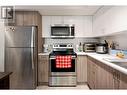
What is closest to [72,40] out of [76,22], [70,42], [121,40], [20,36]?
[70,42]

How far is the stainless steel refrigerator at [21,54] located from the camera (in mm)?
4055

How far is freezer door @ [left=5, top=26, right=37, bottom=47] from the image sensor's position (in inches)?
159

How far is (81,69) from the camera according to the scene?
15.2 feet

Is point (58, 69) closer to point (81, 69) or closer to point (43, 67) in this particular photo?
point (43, 67)

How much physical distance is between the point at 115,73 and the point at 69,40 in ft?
10.8

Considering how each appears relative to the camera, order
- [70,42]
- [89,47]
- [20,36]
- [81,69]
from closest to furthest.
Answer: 1. [20,36]
2. [81,69]
3. [89,47]
4. [70,42]

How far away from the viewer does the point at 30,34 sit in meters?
4.05

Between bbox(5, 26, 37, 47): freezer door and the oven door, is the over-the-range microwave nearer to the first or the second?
the oven door

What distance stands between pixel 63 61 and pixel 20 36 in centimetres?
124

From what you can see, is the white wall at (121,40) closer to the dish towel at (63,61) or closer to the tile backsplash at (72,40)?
the dish towel at (63,61)

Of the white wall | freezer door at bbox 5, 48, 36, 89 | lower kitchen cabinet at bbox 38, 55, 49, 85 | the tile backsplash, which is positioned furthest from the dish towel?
the white wall

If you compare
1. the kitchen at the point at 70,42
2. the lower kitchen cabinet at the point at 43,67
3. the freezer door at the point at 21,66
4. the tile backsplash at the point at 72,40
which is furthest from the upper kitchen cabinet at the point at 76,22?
the freezer door at the point at 21,66
